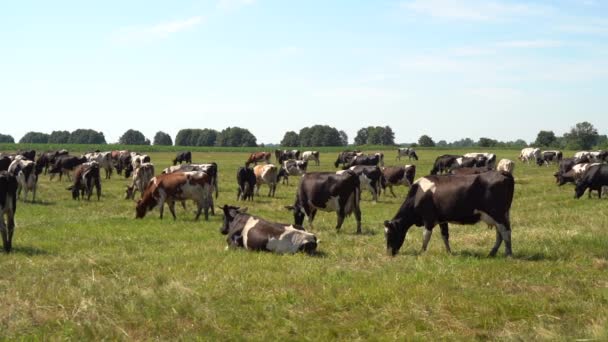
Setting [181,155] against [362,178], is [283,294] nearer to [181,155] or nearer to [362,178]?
[362,178]

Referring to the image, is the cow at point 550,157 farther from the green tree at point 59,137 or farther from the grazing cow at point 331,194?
the green tree at point 59,137

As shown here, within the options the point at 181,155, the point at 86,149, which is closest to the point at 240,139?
the point at 86,149

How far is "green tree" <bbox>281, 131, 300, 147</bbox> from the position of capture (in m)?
179

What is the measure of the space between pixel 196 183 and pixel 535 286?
14399mm

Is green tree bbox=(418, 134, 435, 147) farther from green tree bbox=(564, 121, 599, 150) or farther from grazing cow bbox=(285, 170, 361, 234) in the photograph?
grazing cow bbox=(285, 170, 361, 234)

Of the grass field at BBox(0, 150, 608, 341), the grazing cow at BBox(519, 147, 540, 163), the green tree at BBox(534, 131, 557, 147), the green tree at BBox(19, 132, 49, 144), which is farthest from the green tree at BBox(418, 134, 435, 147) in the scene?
the grass field at BBox(0, 150, 608, 341)

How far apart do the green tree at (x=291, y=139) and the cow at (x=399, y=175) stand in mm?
144304

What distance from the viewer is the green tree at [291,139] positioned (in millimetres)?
179250

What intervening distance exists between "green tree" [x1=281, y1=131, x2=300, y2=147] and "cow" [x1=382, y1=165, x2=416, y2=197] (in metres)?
144

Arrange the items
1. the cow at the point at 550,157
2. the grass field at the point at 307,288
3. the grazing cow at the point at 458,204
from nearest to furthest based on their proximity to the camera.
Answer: the grass field at the point at 307,288, the grazing cow at the point at 458,204, the cow at the point at 550,157

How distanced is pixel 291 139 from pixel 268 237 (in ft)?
551

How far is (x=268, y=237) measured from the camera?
547 inches

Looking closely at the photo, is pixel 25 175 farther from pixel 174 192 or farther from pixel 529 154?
pixel 529 154

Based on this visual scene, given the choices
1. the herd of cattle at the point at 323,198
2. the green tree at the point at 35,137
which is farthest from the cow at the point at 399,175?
the green tree at the point at 35,137
